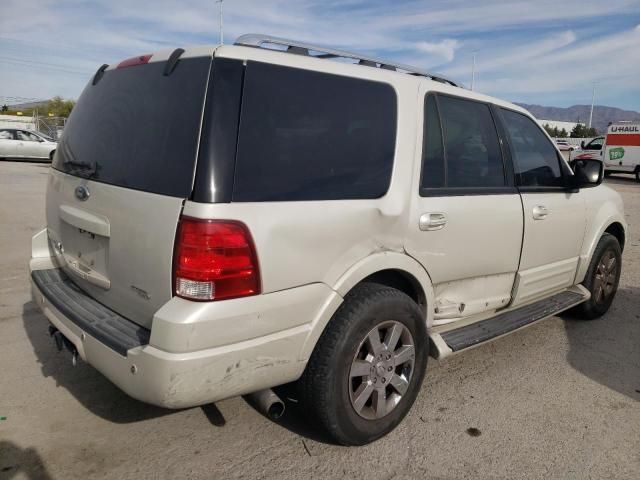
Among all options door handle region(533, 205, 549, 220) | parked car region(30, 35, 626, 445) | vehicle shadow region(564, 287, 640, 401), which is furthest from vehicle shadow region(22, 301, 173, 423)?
vehicle shadow region(564, 287, 640, 401)

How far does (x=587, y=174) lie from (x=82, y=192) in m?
3.62

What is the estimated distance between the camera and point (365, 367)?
2.69m

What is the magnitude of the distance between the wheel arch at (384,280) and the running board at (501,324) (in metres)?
0.18

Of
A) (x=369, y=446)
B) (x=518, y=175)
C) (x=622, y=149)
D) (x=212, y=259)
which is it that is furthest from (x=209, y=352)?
(x=622, y=149)

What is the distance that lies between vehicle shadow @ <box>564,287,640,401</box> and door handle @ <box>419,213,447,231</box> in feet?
5.91

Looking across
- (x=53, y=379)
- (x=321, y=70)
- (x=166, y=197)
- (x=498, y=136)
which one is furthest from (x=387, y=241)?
(x=53, y=379)

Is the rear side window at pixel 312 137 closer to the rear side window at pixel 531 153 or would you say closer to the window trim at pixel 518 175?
the window trim at pixel 518 175

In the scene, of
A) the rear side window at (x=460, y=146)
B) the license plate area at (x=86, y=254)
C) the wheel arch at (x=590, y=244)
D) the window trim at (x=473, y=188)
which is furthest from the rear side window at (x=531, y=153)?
the license plate area at (x=86, y=254)

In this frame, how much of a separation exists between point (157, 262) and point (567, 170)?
345cm

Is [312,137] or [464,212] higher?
[312,137]

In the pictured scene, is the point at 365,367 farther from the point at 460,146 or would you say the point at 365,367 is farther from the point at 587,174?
the point at 587,174

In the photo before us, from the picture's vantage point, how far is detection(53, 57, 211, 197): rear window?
2235 mm

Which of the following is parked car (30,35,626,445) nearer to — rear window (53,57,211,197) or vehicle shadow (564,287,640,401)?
rear window (53,57,211,197)

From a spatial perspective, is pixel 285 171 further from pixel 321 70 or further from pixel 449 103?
pixel 449 103
